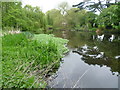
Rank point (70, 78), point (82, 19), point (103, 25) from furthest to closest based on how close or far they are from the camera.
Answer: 1. point (82, 19)
2. point (103, 25)
3. point (70, 78)

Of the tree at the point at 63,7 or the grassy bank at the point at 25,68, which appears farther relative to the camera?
the tree at the point at 63,7

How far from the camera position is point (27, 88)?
223 centimetres

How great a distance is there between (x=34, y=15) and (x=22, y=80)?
15356 mm

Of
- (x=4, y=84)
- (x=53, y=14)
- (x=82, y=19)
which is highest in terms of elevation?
(x=53, y=14)

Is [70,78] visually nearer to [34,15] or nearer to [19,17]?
[19,17]

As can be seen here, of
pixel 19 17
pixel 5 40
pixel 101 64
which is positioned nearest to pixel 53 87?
pixel 101 64

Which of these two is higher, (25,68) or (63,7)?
(63,7)

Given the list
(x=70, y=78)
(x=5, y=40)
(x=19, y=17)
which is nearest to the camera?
(x=70, y=78)

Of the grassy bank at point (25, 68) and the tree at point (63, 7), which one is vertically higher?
the tree at point (63, 7)

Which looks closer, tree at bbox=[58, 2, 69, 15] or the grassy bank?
the grassy bank

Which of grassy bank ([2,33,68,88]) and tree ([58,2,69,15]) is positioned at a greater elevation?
tree ([58,2,69,15])

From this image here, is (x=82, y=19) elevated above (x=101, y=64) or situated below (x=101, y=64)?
above

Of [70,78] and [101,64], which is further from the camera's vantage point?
[101,64]

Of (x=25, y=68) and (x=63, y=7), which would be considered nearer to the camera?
(x=25, y=68)
